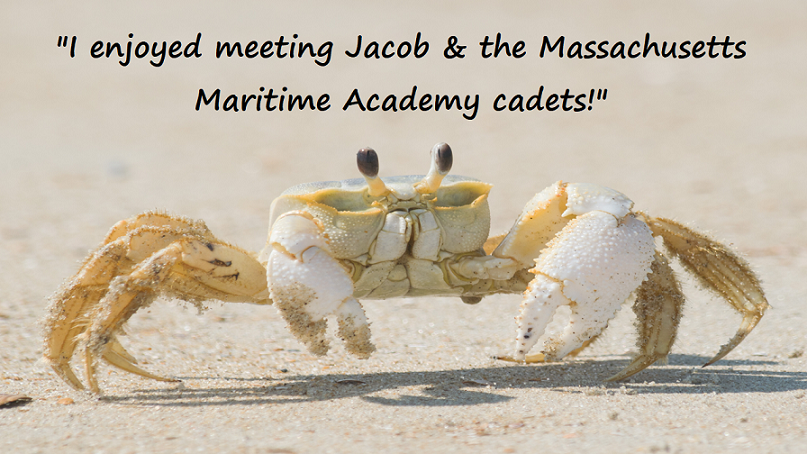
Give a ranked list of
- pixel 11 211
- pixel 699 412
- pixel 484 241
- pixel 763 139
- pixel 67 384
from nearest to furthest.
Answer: pixel 699 412
pixel 67 384
pixel 484 241
pixel 11 211
pixel 763 139

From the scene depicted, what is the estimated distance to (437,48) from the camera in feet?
67.5

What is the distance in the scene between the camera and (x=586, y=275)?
3709 millimetres

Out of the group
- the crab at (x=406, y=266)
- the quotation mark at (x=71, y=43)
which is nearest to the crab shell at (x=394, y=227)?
the crab at (x=406, y=266)

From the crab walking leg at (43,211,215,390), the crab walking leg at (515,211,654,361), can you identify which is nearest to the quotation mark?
the crab walking leg at (43,211,215,390)

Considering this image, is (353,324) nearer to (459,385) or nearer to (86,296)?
(459,385)

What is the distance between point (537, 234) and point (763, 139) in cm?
1016

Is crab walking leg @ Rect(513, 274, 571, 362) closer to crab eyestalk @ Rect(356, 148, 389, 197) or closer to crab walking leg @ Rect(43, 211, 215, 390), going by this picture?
crab eyestalk @ Rect(356, 148, 389, 197)

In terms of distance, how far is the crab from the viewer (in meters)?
3.69

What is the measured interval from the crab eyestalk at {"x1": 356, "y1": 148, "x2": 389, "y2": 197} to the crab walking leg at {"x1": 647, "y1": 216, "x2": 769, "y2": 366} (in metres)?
1.40

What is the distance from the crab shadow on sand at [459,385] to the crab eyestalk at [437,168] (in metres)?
0.94

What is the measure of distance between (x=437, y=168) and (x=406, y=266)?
1.70ft

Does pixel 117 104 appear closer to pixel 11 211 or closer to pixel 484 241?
pixel 11 211

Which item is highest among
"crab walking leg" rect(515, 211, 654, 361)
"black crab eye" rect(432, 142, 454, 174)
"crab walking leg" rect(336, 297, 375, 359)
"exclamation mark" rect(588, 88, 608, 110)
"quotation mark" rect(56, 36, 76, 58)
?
"quotation mark" rect(56, 36, 76, 58)

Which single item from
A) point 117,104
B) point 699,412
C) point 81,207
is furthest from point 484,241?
point 117,104
